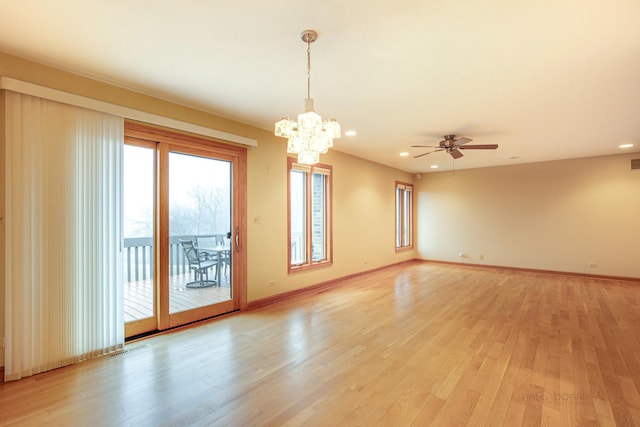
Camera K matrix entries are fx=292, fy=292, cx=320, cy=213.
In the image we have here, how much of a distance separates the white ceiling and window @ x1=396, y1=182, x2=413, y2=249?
4565 millimetres

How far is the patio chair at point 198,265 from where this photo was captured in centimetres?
377

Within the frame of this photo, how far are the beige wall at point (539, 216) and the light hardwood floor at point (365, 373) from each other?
9.02 ft

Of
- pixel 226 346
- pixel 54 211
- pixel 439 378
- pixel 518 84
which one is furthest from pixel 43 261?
pixel 518 84

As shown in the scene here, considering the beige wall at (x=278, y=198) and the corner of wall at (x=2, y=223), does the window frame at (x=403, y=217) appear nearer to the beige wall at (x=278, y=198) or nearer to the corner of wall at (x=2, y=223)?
the beige wall at (x=278, y=198)

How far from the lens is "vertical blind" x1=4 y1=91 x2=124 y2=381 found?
2.47 meters

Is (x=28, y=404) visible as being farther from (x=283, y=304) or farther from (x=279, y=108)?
(x=279, y=108)

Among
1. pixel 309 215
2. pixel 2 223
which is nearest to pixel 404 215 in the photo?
pixel 309 215

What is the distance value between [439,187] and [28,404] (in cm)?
892

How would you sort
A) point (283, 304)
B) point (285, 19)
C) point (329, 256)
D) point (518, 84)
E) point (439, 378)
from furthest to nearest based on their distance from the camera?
point (329, 256) → point (283, 304) → point (518, 84) → point (439, 378) → point (285, 19)

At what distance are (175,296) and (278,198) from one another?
81.7 inches

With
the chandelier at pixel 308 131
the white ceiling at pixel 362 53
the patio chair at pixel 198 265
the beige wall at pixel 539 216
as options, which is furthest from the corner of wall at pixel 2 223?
the beige wall at pixel 539 216

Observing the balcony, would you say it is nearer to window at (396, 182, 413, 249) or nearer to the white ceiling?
the white ceiling

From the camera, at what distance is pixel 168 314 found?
3.52 m

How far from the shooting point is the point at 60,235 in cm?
268
